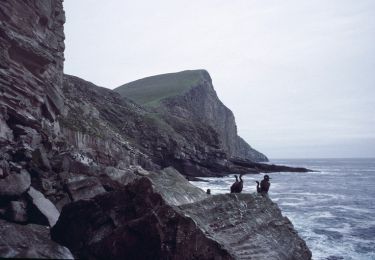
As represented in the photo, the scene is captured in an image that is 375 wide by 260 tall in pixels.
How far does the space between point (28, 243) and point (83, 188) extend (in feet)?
28.3

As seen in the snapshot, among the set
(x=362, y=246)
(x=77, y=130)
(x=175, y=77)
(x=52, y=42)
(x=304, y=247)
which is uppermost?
(x=175, y=77)

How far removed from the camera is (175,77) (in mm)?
176375

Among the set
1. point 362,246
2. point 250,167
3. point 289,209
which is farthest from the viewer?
point 250,167

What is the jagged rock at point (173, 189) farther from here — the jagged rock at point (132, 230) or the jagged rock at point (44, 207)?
the jagged rock at point (44, 207)

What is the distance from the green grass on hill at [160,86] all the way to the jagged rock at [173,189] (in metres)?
92.9

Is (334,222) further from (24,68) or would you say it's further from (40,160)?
(24,68)

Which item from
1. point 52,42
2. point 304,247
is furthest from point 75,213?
point 52,42

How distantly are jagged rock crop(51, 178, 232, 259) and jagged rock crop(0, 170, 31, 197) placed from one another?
3.13 metres

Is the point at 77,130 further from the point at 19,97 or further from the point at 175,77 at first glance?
the point at 175,77

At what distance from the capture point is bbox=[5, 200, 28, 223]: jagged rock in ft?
46.6

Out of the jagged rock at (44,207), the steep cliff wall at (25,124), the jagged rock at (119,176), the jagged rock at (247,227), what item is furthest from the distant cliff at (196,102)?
the jagged rock at (247,227)

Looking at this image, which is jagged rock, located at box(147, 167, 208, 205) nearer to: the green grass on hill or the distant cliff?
the distant cliff

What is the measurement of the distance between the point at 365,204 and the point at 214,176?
1360 inches

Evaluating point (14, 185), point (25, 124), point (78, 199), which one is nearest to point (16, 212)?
point (14, 185)
